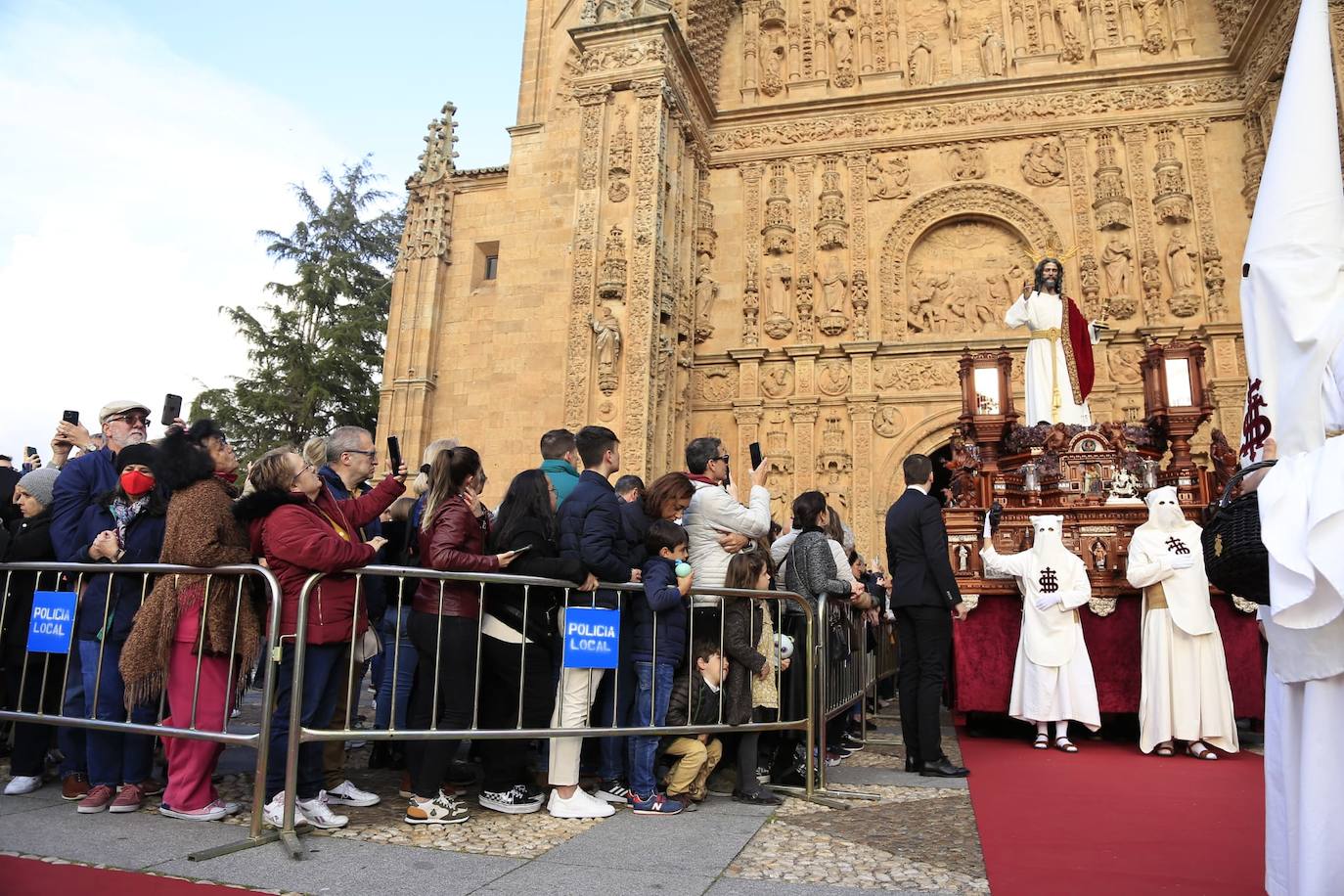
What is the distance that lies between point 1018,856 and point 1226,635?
4.39 meters

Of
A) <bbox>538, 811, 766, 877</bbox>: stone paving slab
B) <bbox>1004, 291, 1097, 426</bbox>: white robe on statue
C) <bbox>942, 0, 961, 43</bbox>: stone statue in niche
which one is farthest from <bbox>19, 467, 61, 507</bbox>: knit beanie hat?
<bbox>942, 0, 961, 43</bbox>: stone statue in niche

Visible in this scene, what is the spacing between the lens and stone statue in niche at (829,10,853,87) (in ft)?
54.4

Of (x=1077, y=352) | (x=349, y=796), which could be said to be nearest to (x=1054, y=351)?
(x=1077, y=352)

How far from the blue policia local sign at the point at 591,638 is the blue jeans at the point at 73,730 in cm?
248

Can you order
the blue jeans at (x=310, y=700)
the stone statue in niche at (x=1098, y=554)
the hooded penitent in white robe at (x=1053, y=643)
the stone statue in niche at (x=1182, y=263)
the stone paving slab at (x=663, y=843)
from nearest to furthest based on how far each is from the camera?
1. the stone paving slab at (x=663, y=843)
2. the blue jeans at (x=310, y=700)
3. the hooded penitent in white robe at (x=1053, y=643)
4. the stone statue in niche at (x=1098, y=554)
5. the stone statue in niche at (x=1182, y=263)

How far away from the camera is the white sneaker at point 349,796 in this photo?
14.1 feet

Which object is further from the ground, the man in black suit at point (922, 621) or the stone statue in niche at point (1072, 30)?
the stone statue in niche at point (1072, 30)

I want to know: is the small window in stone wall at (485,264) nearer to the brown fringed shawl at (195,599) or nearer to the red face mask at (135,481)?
the red face mask at (135,481)

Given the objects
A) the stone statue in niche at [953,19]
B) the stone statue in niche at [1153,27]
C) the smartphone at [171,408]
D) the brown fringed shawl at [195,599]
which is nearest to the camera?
the brown fringed shawl at [195,599]

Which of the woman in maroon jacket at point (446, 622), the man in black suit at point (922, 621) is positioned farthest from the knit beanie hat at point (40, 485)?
the man in black suit at point (922, 621)

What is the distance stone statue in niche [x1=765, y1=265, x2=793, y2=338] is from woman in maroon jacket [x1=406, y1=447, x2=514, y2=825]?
11638 millimetres

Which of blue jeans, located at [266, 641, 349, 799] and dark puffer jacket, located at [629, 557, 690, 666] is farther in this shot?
dark puffer jacket, located at [629, 557, 690, 666]

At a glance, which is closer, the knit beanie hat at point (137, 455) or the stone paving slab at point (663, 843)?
the stone paving slab at point (663, 843)

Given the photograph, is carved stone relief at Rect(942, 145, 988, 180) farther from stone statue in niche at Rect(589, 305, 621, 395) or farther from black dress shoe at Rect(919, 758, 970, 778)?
black dress shoe at Rect(919, 758, 970, 778)
